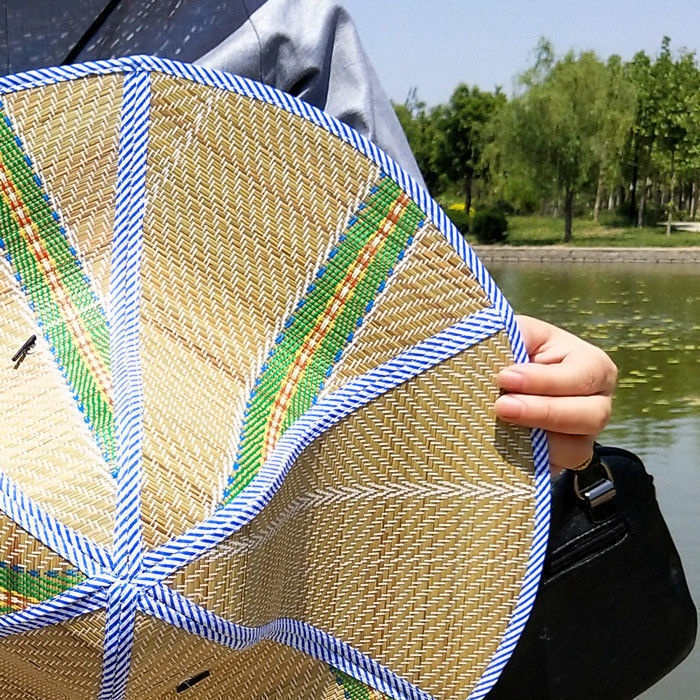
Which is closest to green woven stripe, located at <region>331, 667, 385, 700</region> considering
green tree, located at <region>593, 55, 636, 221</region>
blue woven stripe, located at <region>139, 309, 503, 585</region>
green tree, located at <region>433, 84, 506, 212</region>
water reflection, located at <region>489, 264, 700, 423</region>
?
blue woven stripe, located at <region>139, 309, 503, 585</region>

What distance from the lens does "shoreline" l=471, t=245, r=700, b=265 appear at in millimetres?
18719

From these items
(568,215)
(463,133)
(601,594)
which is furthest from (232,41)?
(463,133)

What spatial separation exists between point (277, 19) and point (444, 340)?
16.2 inches

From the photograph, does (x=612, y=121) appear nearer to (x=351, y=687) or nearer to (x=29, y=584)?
(x=351, y=687)

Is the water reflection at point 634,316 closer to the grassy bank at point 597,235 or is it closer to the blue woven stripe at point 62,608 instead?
the grassy bank at point 597,235

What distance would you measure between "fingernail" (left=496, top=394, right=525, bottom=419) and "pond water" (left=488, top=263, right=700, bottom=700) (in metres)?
2.19

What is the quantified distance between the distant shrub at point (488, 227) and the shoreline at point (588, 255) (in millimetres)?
1813

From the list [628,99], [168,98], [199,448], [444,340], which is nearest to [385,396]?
[444,340]

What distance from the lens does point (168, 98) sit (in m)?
0.88

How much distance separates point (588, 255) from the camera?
760 inches

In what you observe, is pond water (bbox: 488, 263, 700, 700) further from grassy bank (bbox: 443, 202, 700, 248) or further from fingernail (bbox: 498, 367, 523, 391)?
grassy bank (bbox: 443, 202, 700, 248)

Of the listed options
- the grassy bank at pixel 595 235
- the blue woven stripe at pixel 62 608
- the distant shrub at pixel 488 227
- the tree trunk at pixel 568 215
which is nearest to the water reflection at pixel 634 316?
the grassy bank at pixel 595 235

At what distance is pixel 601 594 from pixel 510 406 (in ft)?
1.41

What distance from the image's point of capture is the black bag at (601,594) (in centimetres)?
120
